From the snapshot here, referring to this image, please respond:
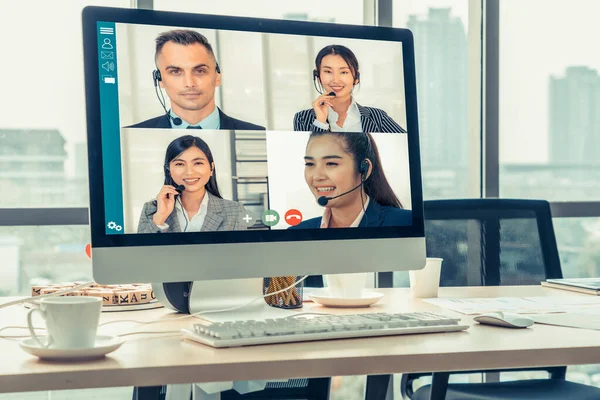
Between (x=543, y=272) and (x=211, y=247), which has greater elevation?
(x=211, y=247)

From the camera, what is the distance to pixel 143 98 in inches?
47.8

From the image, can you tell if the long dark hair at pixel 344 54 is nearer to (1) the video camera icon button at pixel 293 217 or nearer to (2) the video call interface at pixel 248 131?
(2) the video call interface at pixel 248 131

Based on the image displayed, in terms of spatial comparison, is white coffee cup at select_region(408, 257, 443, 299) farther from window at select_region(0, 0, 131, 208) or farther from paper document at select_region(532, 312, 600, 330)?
window at select_region(0, 0, 131, 208)

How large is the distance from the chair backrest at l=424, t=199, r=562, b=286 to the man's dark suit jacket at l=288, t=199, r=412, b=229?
55 centimetres

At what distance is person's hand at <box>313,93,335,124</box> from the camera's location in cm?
133

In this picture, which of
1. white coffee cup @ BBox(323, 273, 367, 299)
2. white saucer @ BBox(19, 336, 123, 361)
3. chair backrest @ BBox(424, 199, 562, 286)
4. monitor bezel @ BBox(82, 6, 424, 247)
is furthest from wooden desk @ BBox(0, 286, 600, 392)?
chair backrest @ BBox(424, 199, 562, 286)

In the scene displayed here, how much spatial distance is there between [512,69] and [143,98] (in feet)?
7.29

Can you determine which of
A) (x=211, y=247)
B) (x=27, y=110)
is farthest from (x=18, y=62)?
(x=211, y=247)

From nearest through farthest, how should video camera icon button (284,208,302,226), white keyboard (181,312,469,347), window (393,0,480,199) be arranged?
1. white keyboard (181,312,469,347)
2. video camera icon button (284,208,302,226)
3. window (393,0,480,199)

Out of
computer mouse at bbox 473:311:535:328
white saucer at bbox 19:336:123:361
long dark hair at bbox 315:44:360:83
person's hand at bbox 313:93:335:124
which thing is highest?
long dark hair at bbox 315:44:360:83

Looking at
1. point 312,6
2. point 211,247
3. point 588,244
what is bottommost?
point 588,244

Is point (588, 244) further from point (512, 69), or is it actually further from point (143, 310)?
point (143, 310)

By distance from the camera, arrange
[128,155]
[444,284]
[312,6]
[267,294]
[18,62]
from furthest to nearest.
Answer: [312,6] → [18,62] → [444,284] → [267,294] → [128,155]

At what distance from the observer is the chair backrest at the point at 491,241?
75.5 inches
